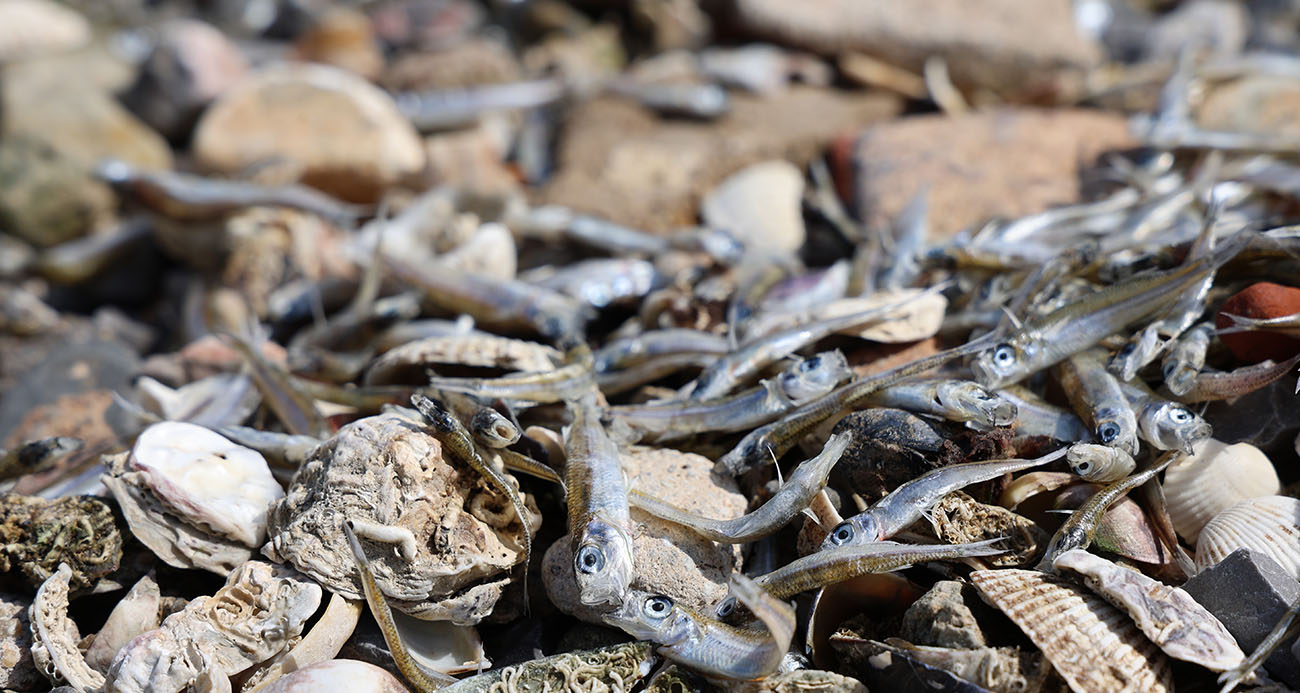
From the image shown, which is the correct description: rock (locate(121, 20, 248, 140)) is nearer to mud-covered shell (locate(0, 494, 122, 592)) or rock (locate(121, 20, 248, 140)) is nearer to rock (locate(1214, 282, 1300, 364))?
mud-covered shell (locate(0, 494, 122, 592))

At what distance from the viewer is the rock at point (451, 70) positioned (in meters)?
8.41

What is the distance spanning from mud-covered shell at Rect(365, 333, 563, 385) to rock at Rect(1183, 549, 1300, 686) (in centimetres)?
→ 267

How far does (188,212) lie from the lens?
269 inches

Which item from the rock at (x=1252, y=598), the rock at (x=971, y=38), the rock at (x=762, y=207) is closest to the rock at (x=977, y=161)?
the rock at (x=762, y=207)

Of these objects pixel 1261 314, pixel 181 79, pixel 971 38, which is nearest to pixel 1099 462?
pixel 1261 314

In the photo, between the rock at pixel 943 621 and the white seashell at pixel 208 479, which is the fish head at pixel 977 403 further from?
the white seashell at pixel 208 479

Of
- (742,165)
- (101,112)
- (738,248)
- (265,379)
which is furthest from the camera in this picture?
(101,112)

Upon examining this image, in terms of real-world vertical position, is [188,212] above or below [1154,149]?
below

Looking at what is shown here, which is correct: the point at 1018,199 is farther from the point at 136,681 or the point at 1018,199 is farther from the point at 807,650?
the point at 136,681

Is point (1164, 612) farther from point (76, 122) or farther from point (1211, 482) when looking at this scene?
point (76, 122)

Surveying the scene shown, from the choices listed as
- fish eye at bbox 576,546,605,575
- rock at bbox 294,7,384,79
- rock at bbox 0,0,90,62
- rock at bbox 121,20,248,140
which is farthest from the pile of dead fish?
rock at bbox 0,0,90,62

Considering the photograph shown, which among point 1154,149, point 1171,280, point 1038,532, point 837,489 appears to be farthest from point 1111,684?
point 1154,149

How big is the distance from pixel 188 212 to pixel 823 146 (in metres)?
4.80

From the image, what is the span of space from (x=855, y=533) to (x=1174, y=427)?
1291 mm
